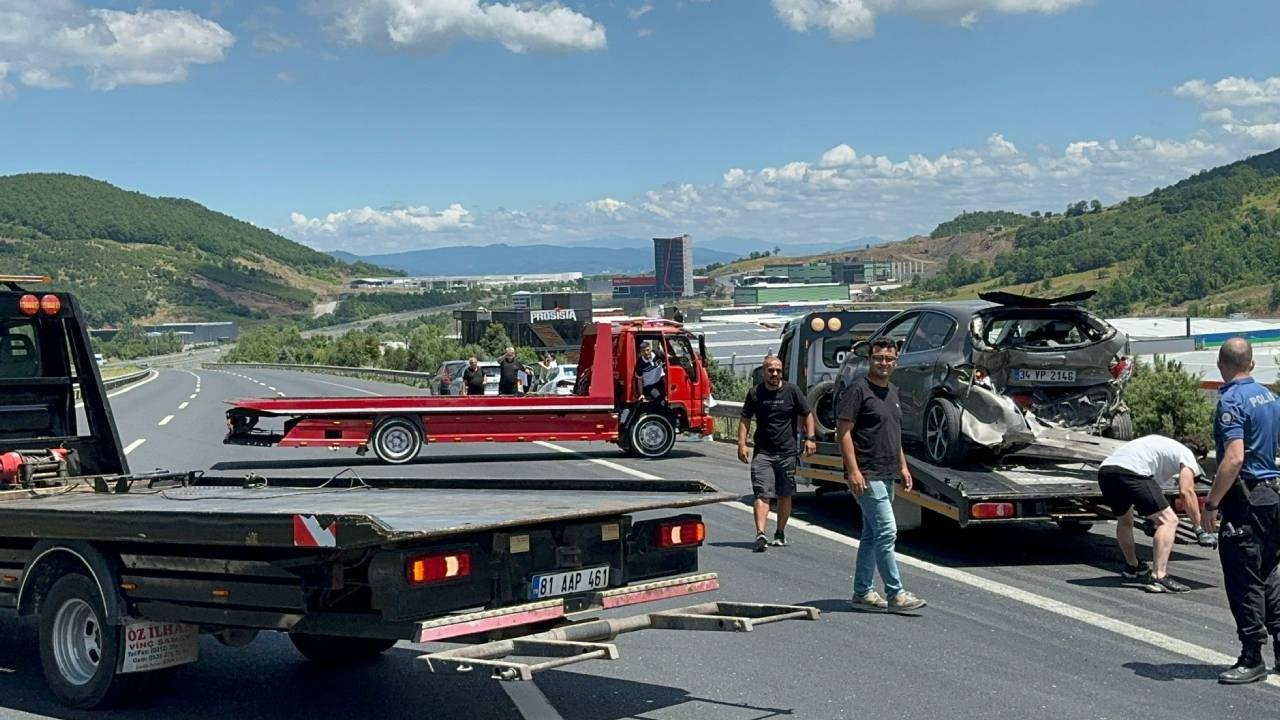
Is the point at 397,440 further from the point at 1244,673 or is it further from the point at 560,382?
the point at 1244,673

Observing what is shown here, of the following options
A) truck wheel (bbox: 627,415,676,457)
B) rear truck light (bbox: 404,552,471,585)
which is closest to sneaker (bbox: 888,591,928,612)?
rear truck light (bbox: 404,552,471,585)

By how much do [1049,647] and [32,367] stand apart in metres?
6.79

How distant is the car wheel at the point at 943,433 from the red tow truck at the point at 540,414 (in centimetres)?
1050

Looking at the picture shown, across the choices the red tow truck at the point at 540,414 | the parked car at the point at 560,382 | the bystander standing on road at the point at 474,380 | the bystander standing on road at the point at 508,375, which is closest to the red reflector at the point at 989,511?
the red tow truck at the point at 540,414

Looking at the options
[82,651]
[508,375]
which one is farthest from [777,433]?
[508,375]

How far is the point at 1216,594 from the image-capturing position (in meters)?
9.34

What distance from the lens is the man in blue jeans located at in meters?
8.70

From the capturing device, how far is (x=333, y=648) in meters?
7.41

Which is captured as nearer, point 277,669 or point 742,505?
point 277,669

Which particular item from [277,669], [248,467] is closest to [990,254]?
[248,467]

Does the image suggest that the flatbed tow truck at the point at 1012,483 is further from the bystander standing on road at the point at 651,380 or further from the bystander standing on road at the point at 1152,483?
the bystander standing on road at the point at 651,380

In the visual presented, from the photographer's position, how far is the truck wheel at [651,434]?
880 inches

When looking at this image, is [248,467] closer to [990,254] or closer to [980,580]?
[980,580]

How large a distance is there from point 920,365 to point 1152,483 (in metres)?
3.25
